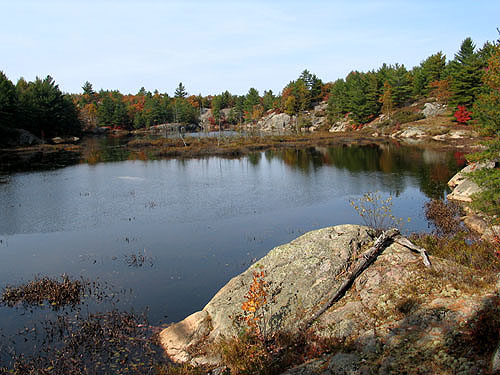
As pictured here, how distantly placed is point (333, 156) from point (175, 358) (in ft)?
169

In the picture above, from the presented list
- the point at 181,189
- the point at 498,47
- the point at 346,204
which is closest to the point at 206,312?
the point at 498,47

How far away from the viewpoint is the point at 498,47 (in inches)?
692

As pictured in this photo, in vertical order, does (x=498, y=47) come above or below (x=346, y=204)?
above

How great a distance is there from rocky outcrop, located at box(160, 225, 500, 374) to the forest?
35.6 m

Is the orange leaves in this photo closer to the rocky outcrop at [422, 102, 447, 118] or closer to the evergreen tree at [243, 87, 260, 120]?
the rocky outcrop at [422, 102, 447, 118]

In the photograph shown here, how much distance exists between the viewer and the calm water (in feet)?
58.1

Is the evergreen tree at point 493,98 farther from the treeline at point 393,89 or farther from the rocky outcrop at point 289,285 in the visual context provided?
the treeline at point 393,89

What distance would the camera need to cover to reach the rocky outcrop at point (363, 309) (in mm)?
7742

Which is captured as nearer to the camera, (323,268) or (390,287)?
(390,287)

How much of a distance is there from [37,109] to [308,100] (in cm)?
8161

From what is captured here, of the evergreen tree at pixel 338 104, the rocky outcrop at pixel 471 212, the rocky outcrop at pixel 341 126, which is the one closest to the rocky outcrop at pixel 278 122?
the evergreen tree at pixel 338 104

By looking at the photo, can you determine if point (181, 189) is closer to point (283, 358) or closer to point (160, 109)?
point (283, 358)

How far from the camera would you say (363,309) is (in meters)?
10.1

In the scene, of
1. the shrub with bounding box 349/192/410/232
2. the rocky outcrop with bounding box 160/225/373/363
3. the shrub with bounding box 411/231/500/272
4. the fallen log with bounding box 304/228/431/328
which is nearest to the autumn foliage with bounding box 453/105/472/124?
the shrub with bounding box 349/192/410/232
